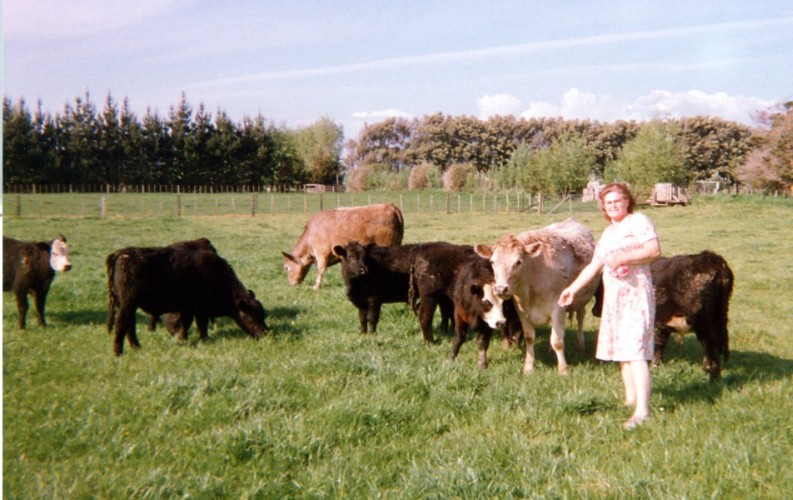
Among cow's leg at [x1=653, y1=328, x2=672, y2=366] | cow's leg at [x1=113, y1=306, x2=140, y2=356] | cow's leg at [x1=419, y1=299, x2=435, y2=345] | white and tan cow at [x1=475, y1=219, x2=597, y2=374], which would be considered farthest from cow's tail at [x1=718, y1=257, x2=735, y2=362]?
cow's leg at [x1=113, y1=306, x2=140, y2=356]

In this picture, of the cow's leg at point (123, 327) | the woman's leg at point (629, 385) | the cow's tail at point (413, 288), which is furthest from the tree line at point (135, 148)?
the woman's leg at point (629, 385)

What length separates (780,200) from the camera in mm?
28188

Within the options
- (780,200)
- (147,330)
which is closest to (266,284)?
(147,330)

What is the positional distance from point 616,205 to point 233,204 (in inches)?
801

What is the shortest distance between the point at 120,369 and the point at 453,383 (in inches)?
129

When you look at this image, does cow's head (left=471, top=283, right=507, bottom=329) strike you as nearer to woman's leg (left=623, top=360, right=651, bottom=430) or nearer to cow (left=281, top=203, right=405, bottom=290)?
woman's leg (left=623, top=360, right=651, bottom=430)

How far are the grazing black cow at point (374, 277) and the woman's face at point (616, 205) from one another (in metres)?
3.51

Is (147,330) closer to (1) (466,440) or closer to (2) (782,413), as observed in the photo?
(1) (466,440)

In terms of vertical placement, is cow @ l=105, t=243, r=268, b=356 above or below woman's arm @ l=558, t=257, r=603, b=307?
below

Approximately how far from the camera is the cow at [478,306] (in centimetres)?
626

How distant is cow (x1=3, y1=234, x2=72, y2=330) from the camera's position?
7.31m

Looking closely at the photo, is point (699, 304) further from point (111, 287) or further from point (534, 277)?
point (111, 287)

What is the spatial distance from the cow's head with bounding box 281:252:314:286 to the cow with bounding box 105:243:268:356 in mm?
4486

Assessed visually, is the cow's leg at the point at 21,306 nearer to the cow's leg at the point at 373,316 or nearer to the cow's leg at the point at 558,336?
the cow's leg at the point at 373,316
